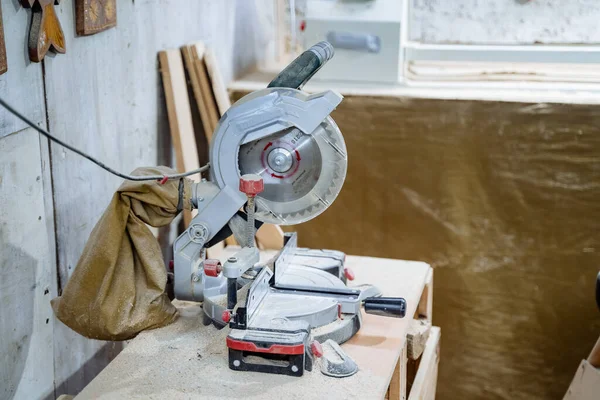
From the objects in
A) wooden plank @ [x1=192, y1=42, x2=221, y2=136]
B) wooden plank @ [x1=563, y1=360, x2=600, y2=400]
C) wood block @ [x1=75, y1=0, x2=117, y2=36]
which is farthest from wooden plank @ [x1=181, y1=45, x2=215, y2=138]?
wooden plank @ [x1=563, y1=360, x2=600, y2=400]

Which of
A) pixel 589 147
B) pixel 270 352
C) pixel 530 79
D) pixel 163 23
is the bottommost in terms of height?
pixel 270 352

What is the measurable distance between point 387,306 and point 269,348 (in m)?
0.31

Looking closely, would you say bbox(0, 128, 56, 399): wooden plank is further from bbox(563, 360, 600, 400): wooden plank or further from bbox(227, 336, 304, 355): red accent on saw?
bbox(563, 360, 600, 400): wooden plank

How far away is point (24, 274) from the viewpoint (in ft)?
5.12

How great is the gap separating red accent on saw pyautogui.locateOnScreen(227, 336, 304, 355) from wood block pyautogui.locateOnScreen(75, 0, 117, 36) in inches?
31.1

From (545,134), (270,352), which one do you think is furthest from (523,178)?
(270,352)

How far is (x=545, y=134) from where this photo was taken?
2.23 meters

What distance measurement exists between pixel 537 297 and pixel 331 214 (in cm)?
71

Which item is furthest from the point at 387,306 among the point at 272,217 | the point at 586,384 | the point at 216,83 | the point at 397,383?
the point at 216,83

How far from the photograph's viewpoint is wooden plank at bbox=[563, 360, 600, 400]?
2.06 meters

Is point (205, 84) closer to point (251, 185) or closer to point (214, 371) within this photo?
point (251, 185)

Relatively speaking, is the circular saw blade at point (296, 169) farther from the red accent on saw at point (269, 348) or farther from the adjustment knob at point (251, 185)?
the red accent on saw at point (269, 348)

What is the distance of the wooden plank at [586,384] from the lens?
6.77 ft

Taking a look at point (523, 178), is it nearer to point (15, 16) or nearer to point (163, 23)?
point (163, 23)
